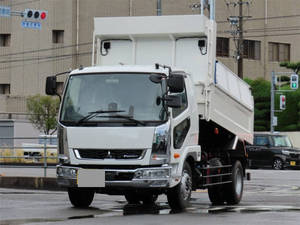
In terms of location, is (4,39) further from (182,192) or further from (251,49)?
(182,192)

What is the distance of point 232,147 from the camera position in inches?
667

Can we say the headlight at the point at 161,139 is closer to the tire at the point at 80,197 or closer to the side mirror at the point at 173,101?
the side mirror at the point at 173,101

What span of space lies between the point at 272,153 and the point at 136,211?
25.5m

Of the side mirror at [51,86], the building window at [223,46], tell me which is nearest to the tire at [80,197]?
the side mirror at [51,86]

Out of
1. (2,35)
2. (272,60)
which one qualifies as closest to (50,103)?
(2,35)

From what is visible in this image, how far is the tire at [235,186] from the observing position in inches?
661

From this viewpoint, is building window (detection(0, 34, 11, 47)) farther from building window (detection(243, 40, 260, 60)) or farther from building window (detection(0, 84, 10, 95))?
building window (detection(243, 40, 260, 60))

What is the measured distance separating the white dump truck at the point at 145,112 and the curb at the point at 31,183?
18.2 ft

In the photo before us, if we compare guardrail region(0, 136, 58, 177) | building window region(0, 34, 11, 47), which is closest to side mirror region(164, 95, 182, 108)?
guardrail region(0, 136, 58, 177)

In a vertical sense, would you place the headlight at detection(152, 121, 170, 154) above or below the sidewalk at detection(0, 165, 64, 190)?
above

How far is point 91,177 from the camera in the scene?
45.0 ft

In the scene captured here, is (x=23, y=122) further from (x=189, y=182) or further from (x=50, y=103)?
(x=189, y=182)

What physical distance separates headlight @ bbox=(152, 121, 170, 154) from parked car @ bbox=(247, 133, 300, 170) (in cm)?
2594

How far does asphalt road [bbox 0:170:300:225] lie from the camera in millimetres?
12602
